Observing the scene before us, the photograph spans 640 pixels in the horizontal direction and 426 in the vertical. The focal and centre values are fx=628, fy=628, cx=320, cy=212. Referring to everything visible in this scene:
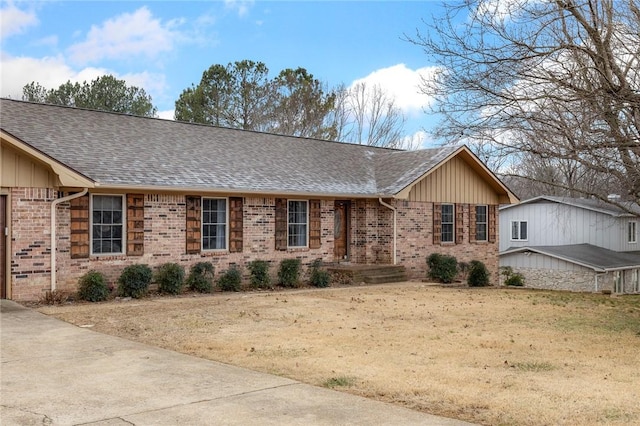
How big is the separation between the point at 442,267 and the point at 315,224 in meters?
4.56

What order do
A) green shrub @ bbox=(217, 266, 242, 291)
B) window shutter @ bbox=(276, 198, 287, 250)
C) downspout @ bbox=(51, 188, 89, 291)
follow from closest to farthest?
downspout @ bbox=(51, 188, 89, 291)
green shrub @ bbox=(217, 266, 242, 291)
window shutter @ bbox=(276, 198, 287, 250)

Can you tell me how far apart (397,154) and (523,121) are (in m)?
12.6

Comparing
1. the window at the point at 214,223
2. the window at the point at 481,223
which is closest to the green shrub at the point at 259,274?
the window at the point at 214,223

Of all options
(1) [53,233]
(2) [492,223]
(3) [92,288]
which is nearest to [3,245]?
(1) [53,233]

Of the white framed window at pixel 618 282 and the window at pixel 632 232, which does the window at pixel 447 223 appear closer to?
the white framed window at pixel 618 282

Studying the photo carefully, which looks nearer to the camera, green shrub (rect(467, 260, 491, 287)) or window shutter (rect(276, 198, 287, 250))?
window shutter (rect(276, 198, 287, 250))

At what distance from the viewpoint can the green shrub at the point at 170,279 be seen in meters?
15.2

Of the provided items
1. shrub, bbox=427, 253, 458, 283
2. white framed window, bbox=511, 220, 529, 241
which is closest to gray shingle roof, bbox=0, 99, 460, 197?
shrub, bbox=427, 253, 458, 283

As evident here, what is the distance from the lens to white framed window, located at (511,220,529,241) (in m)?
36.5

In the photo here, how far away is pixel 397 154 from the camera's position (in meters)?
23.9

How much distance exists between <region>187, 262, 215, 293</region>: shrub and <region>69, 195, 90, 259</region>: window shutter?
265cm

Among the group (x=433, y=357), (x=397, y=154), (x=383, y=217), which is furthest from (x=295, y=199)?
(x=433, y=357)

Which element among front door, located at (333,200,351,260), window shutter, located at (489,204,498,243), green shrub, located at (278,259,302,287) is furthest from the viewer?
window shutter, located at (489,204,498,243)

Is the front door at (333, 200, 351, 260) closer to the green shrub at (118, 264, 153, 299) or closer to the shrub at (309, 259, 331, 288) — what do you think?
the shrub at (309, 259, 331, 288)
